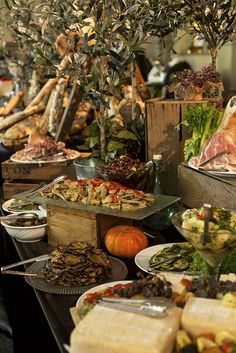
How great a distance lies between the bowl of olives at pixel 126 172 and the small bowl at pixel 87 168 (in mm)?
132

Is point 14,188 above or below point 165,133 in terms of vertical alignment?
below

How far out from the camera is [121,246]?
1.42 meters

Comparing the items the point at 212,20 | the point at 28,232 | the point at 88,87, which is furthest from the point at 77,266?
the point at 212,20

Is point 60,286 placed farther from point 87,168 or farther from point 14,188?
point 14,188

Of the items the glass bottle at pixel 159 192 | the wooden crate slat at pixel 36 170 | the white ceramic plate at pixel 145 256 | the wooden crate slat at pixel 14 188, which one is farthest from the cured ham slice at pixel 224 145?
the wooden crate slat at pixel 14 188

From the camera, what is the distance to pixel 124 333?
2.56 ft

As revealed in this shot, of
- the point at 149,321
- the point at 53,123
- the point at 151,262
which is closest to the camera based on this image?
the point at 149,321

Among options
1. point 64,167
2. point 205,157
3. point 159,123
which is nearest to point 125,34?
point 159,123

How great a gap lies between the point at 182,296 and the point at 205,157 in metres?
0.79

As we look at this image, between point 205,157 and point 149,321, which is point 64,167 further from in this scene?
point 149,321

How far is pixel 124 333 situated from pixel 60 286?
48 cm

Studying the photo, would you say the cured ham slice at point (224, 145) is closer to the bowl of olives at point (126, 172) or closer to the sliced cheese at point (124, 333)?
the bowl of olives at point (126, 172)

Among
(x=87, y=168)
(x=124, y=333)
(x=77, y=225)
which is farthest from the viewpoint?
(x=87, y=168)

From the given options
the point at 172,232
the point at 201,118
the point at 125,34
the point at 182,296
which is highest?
the point at 125,34
